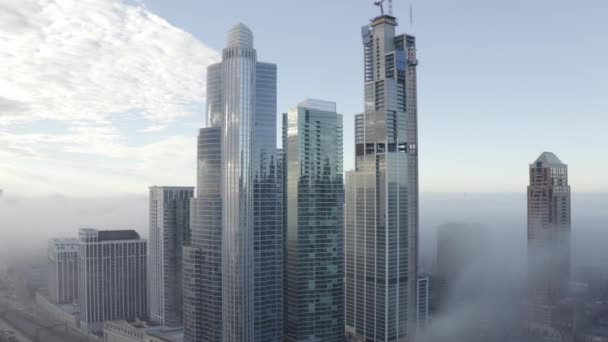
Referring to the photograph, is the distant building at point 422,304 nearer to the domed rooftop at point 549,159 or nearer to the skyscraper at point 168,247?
the domed rooftop at point 549,159

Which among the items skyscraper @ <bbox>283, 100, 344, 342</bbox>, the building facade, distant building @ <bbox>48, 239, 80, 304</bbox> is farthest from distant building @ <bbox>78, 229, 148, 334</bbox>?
skyscraper @ <bbox>283, 100, 344, 342</bbox>

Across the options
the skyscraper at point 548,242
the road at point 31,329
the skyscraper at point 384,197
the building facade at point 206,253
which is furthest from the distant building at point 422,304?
the road at point 31,329

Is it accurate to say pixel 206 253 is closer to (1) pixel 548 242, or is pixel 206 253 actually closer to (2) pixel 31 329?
(2) pixel 31 329

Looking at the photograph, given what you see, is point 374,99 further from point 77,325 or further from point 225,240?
point 77,325

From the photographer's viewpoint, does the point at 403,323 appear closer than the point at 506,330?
Yes

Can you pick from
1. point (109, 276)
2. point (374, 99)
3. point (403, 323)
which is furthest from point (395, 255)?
point (109, 276)

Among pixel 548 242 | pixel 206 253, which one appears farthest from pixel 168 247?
pixel 548 242
